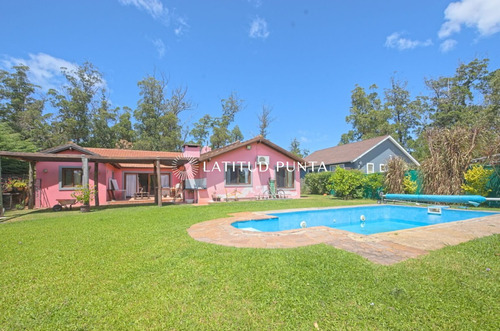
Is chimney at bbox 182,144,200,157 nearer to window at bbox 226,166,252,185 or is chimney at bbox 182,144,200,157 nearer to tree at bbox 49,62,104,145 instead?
window at bbox 226,166,252,185

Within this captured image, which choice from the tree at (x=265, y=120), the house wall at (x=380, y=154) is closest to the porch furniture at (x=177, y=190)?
the house wall at (x=380, y=154)

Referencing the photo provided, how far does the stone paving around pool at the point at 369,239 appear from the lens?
418 centimetres

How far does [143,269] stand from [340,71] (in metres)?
23.6

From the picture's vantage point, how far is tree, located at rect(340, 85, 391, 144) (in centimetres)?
3322

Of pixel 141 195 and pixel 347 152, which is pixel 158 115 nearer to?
pixel 141 195

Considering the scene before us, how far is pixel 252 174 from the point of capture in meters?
16.8

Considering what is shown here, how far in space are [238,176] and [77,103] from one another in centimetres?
2354

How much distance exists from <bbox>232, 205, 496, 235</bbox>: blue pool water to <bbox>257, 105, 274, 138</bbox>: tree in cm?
2200

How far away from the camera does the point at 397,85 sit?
3444cm

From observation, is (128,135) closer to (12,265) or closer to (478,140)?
(12,265)

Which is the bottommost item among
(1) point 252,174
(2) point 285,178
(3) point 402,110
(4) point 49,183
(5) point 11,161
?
(2) point 285,178

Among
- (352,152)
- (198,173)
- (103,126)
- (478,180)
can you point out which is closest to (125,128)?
(103,126)

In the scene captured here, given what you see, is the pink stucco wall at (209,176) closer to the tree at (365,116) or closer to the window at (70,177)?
the window at (70,177)

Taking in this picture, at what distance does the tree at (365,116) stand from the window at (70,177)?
32817mm
